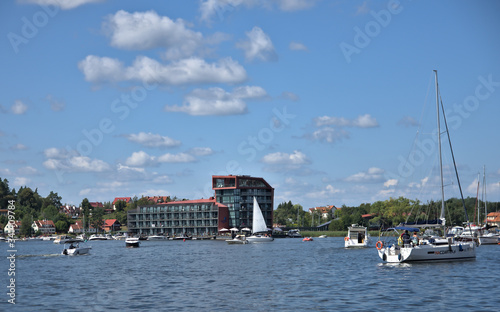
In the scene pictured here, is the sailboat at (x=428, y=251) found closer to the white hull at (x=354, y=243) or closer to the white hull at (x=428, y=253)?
the white hull at (x=428, y=253)

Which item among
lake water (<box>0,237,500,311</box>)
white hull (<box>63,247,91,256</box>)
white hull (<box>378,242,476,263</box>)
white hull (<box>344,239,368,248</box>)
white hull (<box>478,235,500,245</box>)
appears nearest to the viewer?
lake water (<box>0,237,500,311</box>)

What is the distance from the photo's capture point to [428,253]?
206ft

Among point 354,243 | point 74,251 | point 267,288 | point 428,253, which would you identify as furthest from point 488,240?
point 267,288

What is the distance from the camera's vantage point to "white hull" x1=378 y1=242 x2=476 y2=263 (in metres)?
61.8

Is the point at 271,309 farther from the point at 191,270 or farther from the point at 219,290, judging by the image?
the point at 191,270

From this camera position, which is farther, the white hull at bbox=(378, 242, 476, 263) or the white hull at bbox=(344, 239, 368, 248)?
the white hull at bbox=(344, 239, 368, 248)

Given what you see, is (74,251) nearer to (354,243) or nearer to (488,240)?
(354,243)

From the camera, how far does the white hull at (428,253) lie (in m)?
61.8

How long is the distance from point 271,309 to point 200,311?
14.7 ft

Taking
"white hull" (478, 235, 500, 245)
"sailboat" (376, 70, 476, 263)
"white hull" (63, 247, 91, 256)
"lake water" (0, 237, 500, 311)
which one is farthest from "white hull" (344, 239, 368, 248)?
"white hull" (63, 247, 91, 256)

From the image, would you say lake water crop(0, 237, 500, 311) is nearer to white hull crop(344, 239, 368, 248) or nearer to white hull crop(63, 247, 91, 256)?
white hull crop(63, 247, 91, 256)

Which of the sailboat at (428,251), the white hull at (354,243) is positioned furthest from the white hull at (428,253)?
the white hull at (354,243)

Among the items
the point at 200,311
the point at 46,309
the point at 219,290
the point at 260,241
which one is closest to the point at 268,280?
the point at 219,290

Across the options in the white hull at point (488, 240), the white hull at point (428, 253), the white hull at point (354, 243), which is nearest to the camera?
the white hull at point (428, 253)
